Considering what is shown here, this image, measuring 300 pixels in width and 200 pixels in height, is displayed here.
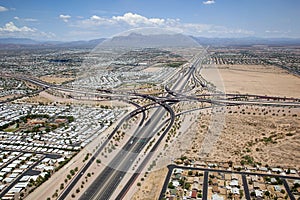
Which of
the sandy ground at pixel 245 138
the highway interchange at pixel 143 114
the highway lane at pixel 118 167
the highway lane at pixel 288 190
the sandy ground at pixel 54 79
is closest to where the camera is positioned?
the highway lane at pixel 288 190

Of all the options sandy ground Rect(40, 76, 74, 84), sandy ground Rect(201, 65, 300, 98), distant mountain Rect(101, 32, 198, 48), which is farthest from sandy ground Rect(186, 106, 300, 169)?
sandy ground Rect(40, 76, 74, 84)

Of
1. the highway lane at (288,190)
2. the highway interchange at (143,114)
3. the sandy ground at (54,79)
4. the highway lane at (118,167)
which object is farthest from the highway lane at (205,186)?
the sandy ground at (54,79)

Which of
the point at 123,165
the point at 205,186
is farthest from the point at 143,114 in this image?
the point at 205,186

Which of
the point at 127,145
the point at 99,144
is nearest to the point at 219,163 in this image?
the point at 127,145

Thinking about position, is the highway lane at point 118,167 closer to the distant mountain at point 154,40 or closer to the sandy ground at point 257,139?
the sandy ground at point 257,139

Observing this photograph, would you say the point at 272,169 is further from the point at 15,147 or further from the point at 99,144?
the point at 15,147

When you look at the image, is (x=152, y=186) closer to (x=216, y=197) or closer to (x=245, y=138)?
(x=216, y=197)

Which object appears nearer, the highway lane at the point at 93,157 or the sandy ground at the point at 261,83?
the highway lane at the point at 93,157

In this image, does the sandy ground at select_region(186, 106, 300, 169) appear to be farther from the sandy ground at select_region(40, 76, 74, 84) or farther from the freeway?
the sandy ground at select_region(40, 76, 74, 84)
